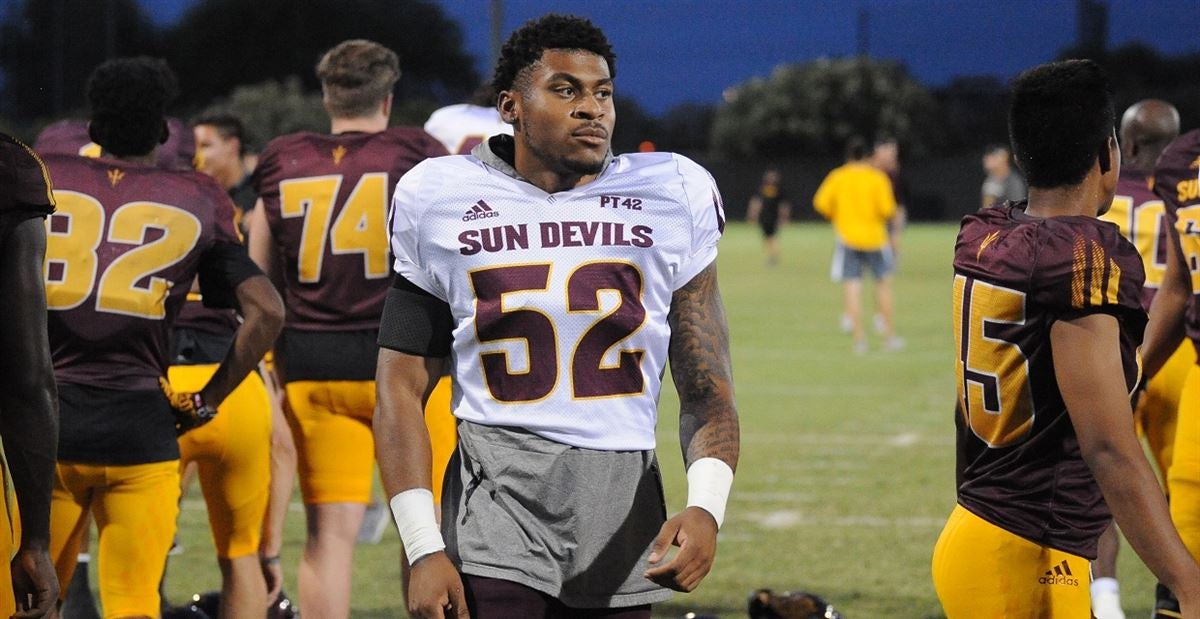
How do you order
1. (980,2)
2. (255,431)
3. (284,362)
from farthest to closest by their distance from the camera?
(980,2), (284,362), (255,431)

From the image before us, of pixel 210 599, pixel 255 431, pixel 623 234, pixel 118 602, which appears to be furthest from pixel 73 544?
pixel 623 234

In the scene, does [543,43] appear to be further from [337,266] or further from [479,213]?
[337,266]

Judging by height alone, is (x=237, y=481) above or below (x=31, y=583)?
below

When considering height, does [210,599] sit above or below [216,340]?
below

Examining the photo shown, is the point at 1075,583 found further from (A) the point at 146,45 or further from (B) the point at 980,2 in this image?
(B) the point at 980,2

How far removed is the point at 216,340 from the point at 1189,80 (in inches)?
3006

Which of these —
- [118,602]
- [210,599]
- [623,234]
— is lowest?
[210,599]

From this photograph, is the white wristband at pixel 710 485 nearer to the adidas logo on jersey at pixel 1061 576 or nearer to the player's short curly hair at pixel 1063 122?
the adidas logo on jersey at pixel 1061 576

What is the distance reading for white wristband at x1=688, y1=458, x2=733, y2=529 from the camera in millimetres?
3158

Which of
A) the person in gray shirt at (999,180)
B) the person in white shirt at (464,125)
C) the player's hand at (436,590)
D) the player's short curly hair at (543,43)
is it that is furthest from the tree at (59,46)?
the player's hand at (436,590)

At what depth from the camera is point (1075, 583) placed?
3.52 metres

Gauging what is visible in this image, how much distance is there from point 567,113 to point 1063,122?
1.09 m

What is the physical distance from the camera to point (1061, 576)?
11.5 ft

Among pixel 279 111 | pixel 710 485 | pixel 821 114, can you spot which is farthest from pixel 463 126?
pixel 821 114
